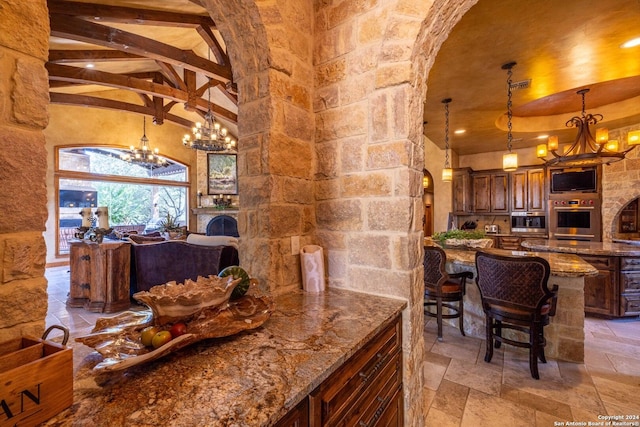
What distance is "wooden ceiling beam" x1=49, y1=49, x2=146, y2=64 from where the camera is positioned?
4301 mm

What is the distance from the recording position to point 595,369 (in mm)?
2340

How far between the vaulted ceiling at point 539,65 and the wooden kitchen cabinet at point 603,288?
2172 mm

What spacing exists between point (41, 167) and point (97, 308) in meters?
3.60

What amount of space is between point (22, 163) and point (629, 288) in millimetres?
5225

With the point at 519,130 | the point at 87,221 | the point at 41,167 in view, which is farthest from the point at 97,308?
the point at 519,130

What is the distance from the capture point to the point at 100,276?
3.47 m

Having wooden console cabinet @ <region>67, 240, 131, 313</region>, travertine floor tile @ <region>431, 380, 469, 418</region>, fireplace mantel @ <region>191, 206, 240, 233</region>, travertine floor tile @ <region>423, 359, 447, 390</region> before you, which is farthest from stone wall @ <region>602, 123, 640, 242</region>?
fireplace mantel @ <region>191, 206, 240, 233</region>

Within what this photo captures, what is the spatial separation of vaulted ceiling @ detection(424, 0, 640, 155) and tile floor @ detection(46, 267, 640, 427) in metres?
2.87

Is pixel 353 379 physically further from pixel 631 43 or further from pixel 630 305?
pixel 630 305

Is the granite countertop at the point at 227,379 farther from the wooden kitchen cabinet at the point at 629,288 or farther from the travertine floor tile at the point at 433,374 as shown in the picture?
the wooden kitchen cabinet at the point at 629,288

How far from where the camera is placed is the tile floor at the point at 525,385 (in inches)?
72.7

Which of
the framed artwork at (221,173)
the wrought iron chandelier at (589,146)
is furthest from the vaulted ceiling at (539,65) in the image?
the framed artwork at (221,173)

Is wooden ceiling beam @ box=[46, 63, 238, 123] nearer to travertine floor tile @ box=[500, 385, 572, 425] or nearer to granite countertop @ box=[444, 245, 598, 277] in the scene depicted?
granite countertop @ box=[444, 245, 598, 277]

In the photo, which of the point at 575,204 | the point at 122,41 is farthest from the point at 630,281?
the point at 122,41
